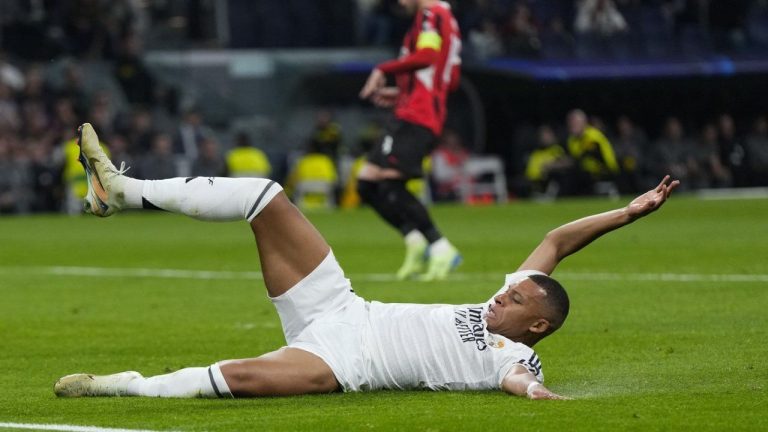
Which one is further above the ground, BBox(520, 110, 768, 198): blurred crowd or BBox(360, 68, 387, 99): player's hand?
BBox(360, 68, 387, 99): player's hand

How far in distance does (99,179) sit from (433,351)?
1.86 m

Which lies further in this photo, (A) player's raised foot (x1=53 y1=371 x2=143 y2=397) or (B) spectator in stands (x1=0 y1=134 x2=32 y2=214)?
(B) spectator in stands (x1=0 y1=134 x2=32 y2=214)

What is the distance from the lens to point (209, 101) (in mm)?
Answer: 35906

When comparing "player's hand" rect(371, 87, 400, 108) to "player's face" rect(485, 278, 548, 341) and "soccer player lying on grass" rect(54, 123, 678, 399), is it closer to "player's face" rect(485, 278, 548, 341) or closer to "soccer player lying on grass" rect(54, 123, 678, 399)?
"soccer player lying on grass" rect(54, 123, 678, 399)

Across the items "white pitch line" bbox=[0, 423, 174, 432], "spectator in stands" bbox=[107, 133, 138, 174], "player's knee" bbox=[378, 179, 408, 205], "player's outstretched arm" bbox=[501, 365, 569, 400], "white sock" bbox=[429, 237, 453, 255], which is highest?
"white pitch line" bbox=[0, 423, 174, 432]

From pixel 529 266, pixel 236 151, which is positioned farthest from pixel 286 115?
pixel 529 266

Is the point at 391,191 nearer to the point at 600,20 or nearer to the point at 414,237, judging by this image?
the point at 414,237

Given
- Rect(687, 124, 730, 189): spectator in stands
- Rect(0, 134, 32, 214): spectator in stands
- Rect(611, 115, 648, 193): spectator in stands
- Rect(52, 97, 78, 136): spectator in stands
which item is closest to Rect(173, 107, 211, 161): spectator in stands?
Rect(52, 97, 78, 136): spectator in stands

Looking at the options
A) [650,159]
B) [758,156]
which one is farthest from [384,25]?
[758,156]

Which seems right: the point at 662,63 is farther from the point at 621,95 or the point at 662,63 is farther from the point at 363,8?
the point at 363,8

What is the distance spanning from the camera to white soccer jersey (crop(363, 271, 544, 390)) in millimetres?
7430

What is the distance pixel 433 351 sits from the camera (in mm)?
7480

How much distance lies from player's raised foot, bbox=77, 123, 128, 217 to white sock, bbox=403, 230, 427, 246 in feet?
21.4

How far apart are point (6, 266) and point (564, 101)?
22.7 metres
